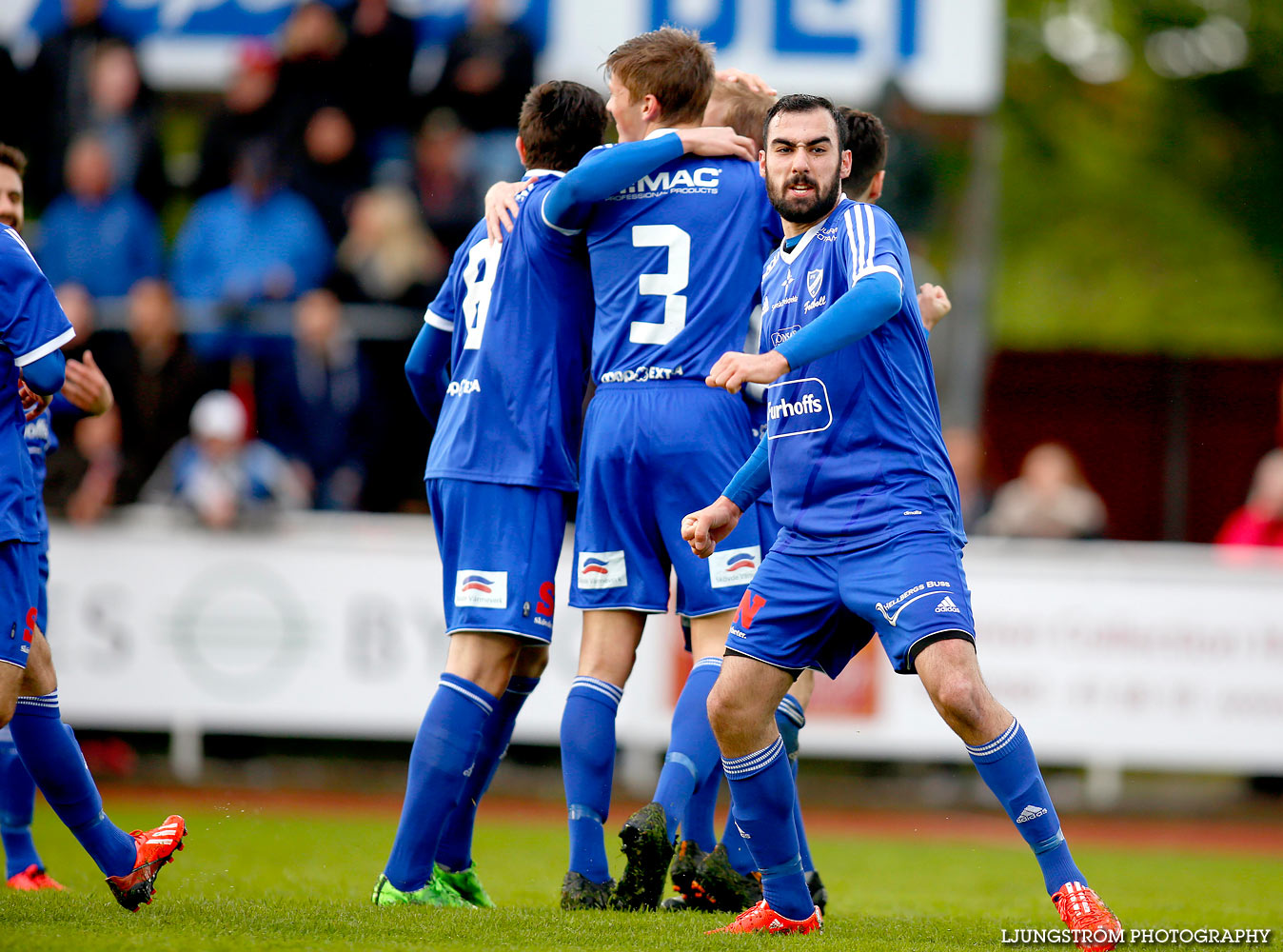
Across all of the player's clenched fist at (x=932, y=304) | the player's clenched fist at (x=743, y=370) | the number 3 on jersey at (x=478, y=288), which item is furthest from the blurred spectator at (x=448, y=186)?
the player's clenched fist at (x=743, y=370)

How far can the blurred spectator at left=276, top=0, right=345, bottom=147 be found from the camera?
42.4ft

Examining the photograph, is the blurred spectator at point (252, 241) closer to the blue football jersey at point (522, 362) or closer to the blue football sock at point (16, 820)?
the blue football sock at point (16, 820)

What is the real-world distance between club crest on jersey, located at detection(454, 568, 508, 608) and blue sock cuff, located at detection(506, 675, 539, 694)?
1.88ft

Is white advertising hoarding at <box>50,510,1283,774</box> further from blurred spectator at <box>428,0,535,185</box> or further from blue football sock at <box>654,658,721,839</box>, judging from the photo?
blue football sock at <box>654,658,721,839</box>

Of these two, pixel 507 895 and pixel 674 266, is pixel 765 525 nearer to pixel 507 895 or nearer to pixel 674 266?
pixel 674 266

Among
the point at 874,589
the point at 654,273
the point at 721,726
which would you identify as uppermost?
the point at 654,273

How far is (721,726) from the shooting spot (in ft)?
15.3

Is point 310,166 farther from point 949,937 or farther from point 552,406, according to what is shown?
point 949,937

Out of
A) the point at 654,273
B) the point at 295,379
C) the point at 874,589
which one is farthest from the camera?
the point at 295,379

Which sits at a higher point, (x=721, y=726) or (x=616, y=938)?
(x=721, y=726)

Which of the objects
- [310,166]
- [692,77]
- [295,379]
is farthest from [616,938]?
[310,166]

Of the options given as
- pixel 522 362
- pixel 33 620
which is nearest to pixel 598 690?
pixel 522 362

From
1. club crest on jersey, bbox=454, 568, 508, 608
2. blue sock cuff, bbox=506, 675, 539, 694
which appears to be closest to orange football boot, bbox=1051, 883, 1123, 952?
club crest on jersey, bbox=454, 568, 508, 608

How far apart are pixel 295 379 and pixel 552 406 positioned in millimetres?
6774
